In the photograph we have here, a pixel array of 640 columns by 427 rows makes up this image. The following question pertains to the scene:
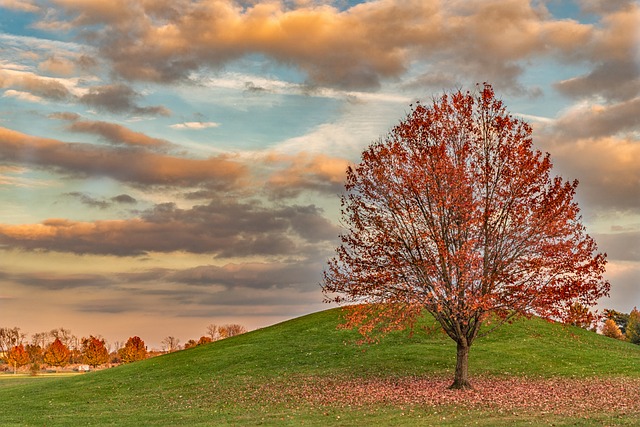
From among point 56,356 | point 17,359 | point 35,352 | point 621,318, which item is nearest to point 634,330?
point 621,318

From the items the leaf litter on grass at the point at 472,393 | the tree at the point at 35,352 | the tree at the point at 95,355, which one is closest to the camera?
the leaf litter on grass at the point at 472,393

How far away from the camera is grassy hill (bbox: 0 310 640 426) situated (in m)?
34.6

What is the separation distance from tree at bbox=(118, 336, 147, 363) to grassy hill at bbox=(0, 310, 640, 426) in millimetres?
74311

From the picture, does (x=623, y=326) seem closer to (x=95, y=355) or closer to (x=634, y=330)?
(x=634, y=330)

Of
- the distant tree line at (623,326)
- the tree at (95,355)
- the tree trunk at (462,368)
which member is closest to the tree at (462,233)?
the tree trunk at (462,368)

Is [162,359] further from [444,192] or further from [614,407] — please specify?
[614,407]

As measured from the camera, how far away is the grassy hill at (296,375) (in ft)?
114

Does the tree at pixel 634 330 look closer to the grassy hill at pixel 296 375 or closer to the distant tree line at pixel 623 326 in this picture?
the distant tree line at pixel 623 326

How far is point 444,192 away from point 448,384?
1411 cm

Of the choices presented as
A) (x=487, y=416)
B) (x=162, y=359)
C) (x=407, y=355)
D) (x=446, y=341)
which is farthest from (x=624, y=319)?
(x=487, y=416)

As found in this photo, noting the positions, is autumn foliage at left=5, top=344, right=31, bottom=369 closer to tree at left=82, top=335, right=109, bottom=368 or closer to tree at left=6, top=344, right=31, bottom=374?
tree at left=6, top=344, right=31, bottom=374

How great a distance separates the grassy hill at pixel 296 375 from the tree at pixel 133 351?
2926 inches

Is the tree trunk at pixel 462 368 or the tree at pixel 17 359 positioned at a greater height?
the tree trunk at pixel 462 368

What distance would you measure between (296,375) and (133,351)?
100388mm
